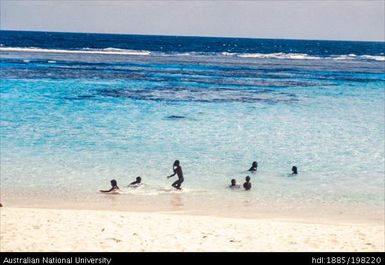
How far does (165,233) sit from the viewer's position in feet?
30.8

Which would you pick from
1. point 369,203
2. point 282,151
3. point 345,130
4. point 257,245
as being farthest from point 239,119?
point 257,245

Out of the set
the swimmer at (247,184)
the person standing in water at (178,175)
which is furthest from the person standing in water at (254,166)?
the person standing in water at (178,175)

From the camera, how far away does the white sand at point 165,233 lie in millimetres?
8570

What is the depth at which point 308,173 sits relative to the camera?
1526 centimetres

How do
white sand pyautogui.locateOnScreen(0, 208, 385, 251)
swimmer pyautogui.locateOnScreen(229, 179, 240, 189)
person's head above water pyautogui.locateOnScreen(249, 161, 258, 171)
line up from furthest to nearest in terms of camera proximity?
person's head above water pyautogui.locateOnScreen(249, 161, 258, 171), swimmer pyautogui.locateOnScreen(229, 179, 240, 189), white sand pyautogui.locateOnScreen(0, 208, 385, 251)

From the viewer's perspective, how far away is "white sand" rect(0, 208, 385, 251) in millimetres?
8570
